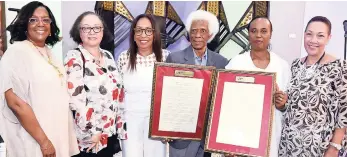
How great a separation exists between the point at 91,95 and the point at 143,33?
65 cm

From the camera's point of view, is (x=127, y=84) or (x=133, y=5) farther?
(x=133, y=5)

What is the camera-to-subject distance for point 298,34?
3236mm

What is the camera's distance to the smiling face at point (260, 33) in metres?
2.50

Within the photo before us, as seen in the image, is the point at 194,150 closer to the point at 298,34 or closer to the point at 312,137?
the point at 312,137

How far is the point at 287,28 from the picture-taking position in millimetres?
3275

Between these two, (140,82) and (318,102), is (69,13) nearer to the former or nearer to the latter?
(140,82)

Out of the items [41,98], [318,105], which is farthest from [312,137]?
[41,98]

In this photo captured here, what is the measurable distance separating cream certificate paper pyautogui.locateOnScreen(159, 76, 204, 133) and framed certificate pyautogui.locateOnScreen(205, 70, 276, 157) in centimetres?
13

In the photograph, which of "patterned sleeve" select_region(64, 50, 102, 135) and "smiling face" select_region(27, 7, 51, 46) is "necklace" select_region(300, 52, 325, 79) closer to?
"patterned sleeve" select_region(64, 50, 102, 135)

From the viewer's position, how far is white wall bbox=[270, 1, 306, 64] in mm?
3246

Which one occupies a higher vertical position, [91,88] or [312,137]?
[91,88]

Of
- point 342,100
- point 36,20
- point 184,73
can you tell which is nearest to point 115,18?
point 36,20

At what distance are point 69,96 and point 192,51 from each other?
99 cm

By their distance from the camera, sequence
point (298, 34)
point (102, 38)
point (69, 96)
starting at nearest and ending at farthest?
point (69, 96), point (102, 38), point (298, 34)
